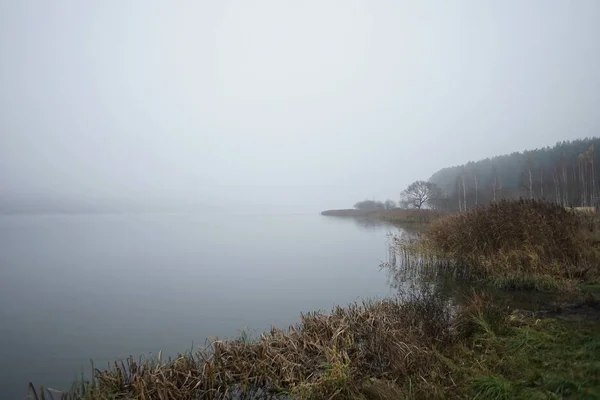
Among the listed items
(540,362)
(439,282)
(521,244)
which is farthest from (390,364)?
(521,244)

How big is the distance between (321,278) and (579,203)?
5050 cm

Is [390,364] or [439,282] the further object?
[439,282]

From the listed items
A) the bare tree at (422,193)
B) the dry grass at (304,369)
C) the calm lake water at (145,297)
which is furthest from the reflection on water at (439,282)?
the bare tree at (422,193)

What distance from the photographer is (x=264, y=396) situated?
223 inches

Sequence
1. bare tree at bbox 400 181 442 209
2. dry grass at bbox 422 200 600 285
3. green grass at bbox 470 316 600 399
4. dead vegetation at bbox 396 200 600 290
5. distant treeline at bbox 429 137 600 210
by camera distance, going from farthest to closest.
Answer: bare tree at bbox 400 181 442 209, distant treeline at bbox 429 137 600 210, dry grass at bbox 422 200 600 285, dead vegetation at bbox 396 200 600 290, green grass at bbox 470 316 600 399

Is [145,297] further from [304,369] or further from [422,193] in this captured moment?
[422,193]

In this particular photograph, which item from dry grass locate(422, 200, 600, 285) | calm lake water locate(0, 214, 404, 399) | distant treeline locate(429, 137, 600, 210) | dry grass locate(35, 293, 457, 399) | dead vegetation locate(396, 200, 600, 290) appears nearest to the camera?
dry grass locate(35, 293, 457, 399)

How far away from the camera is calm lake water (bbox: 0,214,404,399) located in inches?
357

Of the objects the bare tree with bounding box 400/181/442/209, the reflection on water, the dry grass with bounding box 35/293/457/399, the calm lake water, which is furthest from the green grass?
the bare tree with bounding box 400/181/442/209

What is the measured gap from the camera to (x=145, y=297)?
14.7 metres

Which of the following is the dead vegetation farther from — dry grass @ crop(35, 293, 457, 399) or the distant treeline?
the distant treeline

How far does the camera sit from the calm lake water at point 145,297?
9.06 meters

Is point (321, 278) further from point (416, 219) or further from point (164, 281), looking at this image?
point (416, 219)

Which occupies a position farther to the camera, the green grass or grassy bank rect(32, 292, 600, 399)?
grassy bank rect(32, 292, 600, 399)
